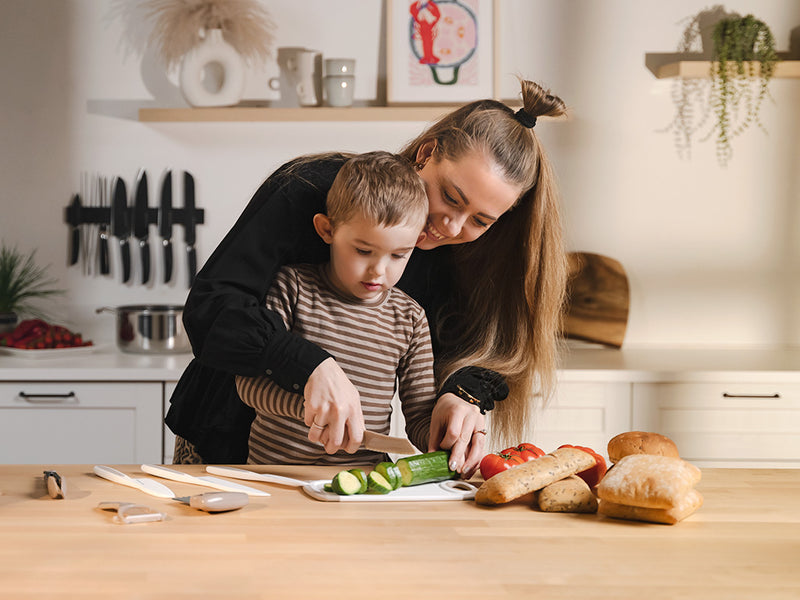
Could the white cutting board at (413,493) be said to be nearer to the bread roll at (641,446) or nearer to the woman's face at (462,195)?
the bread roll at (641,446)

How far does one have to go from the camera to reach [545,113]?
1398mm

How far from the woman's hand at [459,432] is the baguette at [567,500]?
0.17m

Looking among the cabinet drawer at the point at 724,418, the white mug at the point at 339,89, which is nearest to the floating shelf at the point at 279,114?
the white mug at the point at 339,89

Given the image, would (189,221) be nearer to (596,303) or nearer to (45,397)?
(45,397)

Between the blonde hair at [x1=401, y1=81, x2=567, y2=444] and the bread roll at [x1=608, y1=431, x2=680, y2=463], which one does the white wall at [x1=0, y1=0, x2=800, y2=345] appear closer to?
the blonde hair at [x1=401, y1=81, x2=567, y2=444]

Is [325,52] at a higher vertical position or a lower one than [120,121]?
higher

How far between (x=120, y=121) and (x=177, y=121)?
0.91 ft

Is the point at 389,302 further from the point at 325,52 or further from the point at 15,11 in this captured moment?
the point at 15,11

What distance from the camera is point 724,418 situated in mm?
2430

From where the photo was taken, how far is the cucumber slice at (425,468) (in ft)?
3.49

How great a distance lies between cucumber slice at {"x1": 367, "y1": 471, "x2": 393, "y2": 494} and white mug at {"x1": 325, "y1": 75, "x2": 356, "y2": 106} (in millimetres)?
1923

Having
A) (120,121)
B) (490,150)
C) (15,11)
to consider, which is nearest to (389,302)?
(490,150)

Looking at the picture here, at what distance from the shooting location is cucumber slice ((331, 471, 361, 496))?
3.34ft

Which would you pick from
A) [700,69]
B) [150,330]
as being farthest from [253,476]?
[700,69]
